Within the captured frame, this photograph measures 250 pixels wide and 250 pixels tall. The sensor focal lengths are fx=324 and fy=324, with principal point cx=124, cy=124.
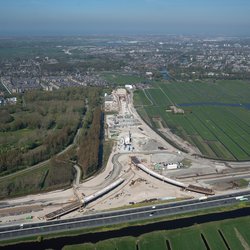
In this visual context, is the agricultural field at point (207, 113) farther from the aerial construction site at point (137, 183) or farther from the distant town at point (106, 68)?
the distant town at point (106, 68)

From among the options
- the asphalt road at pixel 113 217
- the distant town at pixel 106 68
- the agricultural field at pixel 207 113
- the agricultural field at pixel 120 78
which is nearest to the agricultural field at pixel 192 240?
the asphalt road at pixel 113 217

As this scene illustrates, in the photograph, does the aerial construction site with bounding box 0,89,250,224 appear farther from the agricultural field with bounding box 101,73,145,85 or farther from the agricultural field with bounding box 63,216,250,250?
the agricultural field with bounding box 101,73,145,85

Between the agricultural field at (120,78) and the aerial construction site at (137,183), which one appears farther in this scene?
the agricultural field at (120,78)

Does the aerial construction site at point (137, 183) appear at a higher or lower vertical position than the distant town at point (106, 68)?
lower

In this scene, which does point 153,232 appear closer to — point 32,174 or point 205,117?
point 32,174

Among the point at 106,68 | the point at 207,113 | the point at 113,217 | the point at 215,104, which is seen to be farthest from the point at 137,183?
the point at 106,68

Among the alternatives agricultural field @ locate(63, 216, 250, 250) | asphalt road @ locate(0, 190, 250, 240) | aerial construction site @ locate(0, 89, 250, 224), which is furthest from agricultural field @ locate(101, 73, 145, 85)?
agricultural field @ locate(63, 216, 250, 250)
